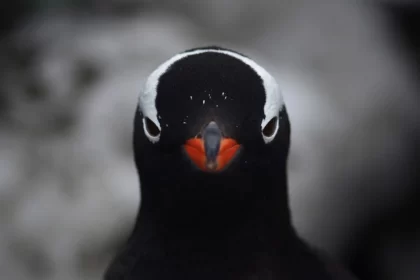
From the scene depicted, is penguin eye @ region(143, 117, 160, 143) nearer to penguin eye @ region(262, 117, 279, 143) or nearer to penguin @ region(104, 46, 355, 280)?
penguin @ region(104, 46, 355, 280)

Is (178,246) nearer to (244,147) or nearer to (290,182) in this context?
(244,147)

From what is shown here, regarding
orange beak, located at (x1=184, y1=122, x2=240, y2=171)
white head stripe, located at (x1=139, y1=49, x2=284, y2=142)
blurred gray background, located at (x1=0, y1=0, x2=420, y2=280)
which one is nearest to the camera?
orange beak, located at (x1=184, y1=122, x2=240, y2=171)

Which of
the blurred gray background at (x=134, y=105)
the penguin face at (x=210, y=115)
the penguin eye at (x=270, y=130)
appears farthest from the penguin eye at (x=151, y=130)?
the blurred gray background at (x=134, y=105)

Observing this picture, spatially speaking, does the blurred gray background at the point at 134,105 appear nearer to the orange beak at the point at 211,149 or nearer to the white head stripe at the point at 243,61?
the white head stripe at the point at 243,61

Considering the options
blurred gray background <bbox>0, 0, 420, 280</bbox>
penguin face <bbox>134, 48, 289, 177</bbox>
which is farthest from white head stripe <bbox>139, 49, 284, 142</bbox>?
blurred gray background <bbox>0, 0, 420, 280</bbox>

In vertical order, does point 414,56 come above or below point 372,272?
above

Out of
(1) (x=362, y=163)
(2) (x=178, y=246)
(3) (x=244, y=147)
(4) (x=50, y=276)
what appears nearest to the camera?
(3) (x=244, y=147)

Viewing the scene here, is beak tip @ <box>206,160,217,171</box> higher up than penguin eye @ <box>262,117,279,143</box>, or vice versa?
penguin eye @ <box>262,117,279,143</box>

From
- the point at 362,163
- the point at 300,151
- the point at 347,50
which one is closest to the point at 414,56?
the point at 347,50
